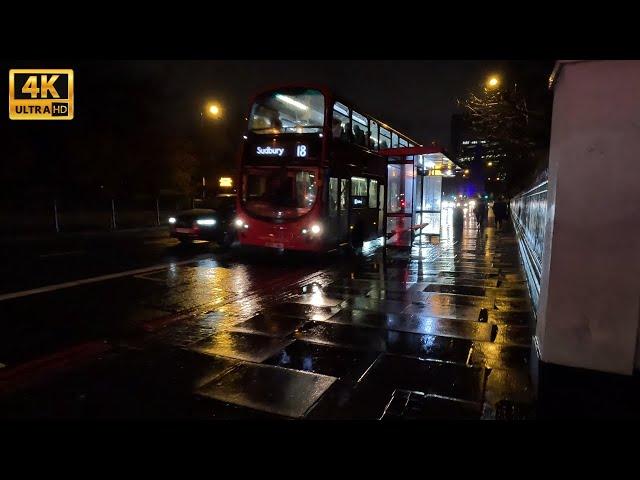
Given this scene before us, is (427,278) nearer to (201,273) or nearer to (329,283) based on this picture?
(329,283)

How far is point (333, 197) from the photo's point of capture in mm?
12195

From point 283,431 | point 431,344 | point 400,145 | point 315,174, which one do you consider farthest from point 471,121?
point 283,431

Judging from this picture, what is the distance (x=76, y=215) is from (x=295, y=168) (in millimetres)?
18562

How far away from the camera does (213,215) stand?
15.3 meters

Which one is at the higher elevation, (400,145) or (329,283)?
(400,145)

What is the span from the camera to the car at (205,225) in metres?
15.1

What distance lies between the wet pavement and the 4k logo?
12.1 m

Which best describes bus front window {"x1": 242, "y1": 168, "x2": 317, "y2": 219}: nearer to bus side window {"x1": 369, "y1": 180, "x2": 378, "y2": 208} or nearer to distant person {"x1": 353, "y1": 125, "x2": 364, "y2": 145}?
distant person {"x1": 353, "y1": 125, "x2": 364, "y2": 145}

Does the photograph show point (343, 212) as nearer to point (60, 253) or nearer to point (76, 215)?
point (60, 253)

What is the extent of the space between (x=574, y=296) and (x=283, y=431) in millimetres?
3114

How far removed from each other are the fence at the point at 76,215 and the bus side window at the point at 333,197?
1608 centimetres

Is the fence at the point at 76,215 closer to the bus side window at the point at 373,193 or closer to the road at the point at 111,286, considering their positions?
the road at the point at 111,286

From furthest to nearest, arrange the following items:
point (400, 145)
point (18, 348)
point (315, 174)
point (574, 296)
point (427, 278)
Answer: point (400, 145)
point (315, 174)
point (427, 278)
point (18, 348)
point (574, 296)

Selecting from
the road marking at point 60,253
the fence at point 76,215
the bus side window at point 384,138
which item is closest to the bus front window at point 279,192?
the bus side window at point 384,138
